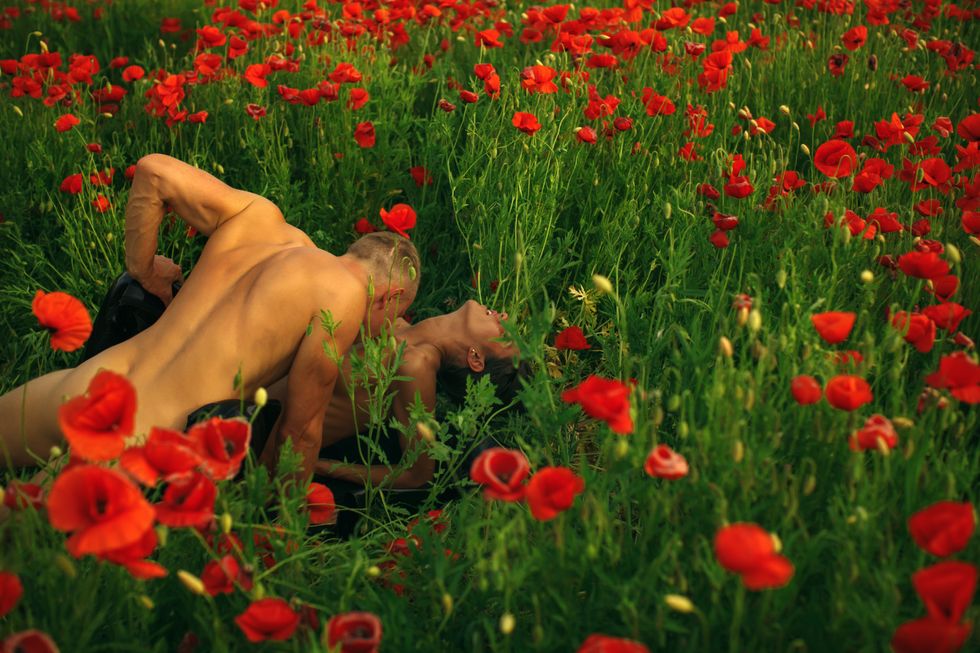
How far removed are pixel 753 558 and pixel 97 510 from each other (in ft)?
3.43

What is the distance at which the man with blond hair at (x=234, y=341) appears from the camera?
271 centimetres

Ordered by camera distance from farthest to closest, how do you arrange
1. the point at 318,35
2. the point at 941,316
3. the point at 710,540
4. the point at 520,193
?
the point at 318,35, the point at 520,193, the point at 941,316, the point at 710,540

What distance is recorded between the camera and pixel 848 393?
182cm

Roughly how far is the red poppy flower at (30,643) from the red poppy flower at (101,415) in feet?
0.99

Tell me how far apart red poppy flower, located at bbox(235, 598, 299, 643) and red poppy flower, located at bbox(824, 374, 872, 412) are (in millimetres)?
1036

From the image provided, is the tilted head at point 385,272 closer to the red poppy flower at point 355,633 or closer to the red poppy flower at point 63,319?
the red poppy flower at point 63,319

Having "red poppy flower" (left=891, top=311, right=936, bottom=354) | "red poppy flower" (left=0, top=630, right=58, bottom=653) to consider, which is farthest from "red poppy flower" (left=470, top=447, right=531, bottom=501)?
"red poppy flower" (left=891, top=311, right=936, bottom=354)

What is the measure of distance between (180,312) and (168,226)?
3.47ft

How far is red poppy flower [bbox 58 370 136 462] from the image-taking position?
174cm

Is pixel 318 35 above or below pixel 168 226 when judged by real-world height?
above

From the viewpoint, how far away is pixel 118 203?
371 cm

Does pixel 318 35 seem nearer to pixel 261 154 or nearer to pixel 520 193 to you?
pixel 261 154

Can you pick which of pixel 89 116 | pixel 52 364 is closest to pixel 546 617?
pixel 52 364

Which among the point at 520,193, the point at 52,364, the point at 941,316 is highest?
the point at 941,316
